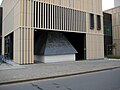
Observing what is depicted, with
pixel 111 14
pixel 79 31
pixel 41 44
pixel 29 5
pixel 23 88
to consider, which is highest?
pixel 111 14

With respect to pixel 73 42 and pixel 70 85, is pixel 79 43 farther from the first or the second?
pixel 70 85

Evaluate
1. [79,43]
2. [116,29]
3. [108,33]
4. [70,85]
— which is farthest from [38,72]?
[116,29]

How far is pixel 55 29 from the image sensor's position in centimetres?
2325

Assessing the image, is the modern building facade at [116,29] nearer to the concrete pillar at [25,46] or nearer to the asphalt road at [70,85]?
the concrete pillar at [25,46]

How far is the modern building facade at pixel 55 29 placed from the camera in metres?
20.8

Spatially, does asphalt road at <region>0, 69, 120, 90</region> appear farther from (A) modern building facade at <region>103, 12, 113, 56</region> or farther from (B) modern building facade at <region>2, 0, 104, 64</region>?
(A) modern building facade at <region>103, 12, 113, 56</region>

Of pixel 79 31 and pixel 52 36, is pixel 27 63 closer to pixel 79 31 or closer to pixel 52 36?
pixel 52 36

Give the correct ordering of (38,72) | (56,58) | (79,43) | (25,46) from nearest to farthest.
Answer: (38,72)
(25,46)
(56,58)
(79,43)

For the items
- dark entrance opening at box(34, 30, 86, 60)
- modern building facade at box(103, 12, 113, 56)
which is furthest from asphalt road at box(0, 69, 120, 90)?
modern building facade at box(103, 12, 113, 56)

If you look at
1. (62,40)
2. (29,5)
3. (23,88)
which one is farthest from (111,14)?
(23,88)

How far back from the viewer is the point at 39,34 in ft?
88.9

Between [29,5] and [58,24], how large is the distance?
4595mm

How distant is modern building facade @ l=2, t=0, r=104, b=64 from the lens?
2082 cm

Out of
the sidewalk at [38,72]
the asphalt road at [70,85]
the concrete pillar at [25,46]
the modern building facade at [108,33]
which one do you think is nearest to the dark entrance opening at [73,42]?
the concrete pillar at [25,46]
